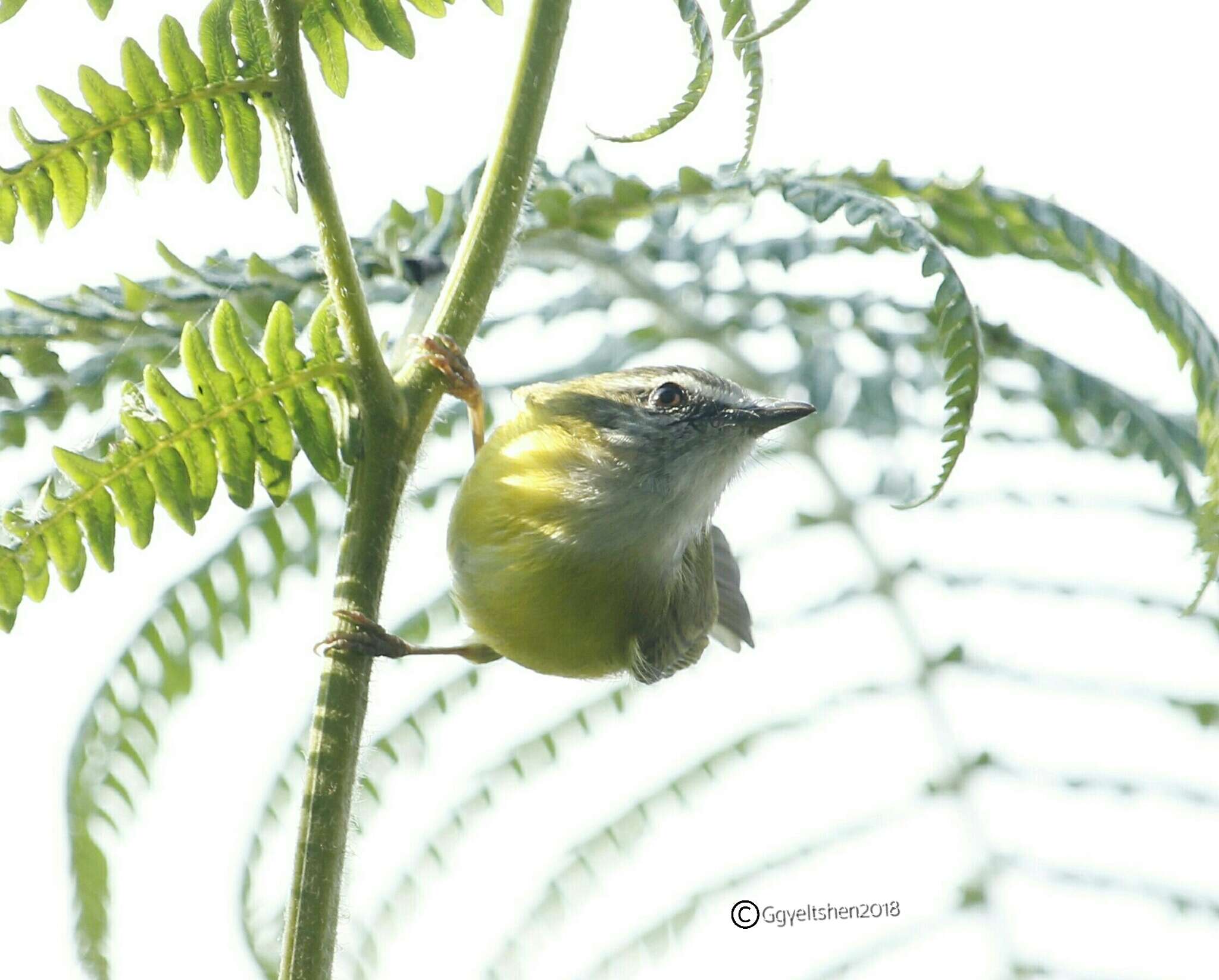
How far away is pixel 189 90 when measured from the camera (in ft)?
4.52

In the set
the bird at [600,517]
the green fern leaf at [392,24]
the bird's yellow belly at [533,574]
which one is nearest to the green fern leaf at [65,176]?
the green fern leaf at [392,24]

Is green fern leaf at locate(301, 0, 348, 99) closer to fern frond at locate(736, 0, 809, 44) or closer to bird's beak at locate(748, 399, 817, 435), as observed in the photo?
fern frond at locate(736, 0, 809, 44)

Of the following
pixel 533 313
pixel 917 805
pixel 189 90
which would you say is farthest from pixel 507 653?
pixel 189 90

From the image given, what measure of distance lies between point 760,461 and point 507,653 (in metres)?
0.65

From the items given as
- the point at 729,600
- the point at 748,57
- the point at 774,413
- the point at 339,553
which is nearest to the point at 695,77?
the point at 748,57

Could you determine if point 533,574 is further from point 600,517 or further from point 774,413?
point 774,413

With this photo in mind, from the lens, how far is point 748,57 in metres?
1.40

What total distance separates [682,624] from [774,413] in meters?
0.51

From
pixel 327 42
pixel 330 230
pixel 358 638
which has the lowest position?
pixel 358 638

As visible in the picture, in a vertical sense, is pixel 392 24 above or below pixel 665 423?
below

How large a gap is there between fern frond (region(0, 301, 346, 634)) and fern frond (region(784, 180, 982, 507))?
2.06 ft

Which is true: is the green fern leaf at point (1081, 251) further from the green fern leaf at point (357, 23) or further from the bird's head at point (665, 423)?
the green fern leaf at point (357, 23)

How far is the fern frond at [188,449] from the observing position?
4.26 feet

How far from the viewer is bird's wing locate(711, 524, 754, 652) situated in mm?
2824
